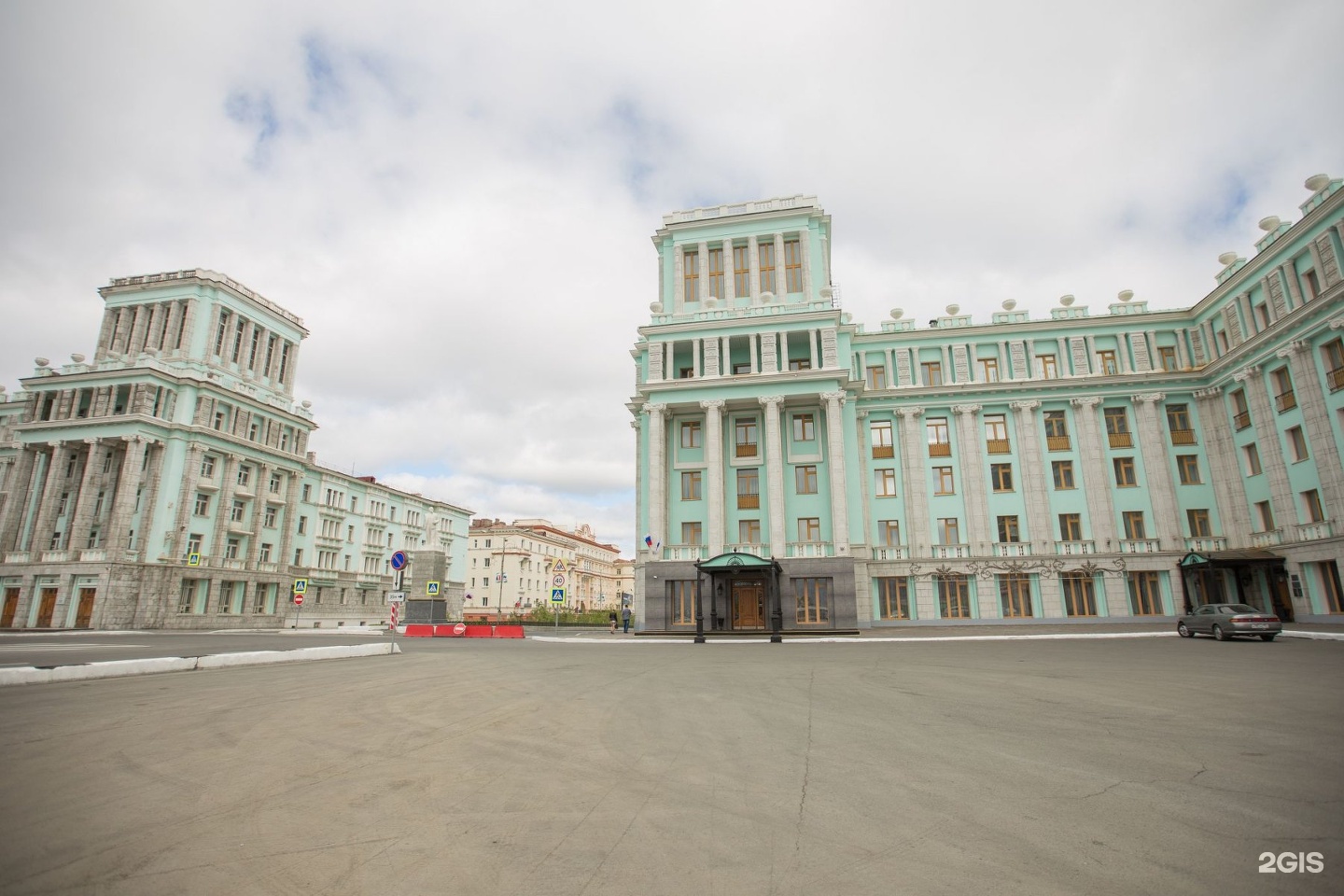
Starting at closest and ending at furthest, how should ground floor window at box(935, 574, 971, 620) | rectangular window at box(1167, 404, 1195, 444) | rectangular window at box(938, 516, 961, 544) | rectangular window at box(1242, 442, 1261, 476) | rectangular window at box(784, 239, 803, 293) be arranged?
1. rectangular window at box(1242, 442, 1261, 476)
2. ground floor window at box(935, 574, 971, 620)
3. rectangular window at box(1167, 404, 1195, 444)
4. rectangular window at box(938, 516, 961, 544)
5. rectangular window at box(784, 239, 803, 293)

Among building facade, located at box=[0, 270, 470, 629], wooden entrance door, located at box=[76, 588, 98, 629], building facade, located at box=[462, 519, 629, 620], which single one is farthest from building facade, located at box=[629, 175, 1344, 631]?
building facade, located at box=[462, 519, 629, 620]

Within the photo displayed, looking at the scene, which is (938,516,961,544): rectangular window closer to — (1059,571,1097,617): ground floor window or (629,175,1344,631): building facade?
(629,175,1344,631): building facade

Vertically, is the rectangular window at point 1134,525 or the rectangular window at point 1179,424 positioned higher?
the rectangular window at point 1179,424

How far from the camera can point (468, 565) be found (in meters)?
102

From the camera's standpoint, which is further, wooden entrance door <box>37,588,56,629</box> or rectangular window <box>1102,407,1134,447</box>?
wooden entrance door <box>37,588,56,629</box>

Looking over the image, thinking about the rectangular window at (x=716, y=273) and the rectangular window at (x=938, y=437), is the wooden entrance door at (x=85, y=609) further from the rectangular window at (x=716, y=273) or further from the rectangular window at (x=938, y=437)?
the rectangular window at (x=938, y=437)

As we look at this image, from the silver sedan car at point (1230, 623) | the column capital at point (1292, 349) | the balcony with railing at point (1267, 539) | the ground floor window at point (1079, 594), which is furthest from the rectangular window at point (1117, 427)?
the silver sedan car at point (1230, 623)

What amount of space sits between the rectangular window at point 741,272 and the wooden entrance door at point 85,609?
46.8 metres

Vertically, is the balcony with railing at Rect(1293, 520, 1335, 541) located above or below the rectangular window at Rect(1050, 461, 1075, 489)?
below

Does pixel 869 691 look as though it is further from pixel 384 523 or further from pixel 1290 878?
pixel 384 523

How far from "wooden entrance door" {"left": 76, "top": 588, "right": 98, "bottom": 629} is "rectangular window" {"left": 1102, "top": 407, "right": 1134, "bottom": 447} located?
6513 cm

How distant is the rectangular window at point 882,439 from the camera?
4159cm

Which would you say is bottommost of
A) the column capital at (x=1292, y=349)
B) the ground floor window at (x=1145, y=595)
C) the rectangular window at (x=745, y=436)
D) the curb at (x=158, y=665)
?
the curb at (x=158, y=665)

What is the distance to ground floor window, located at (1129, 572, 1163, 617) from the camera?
3675 centimetres
